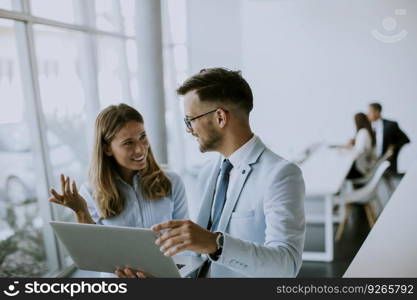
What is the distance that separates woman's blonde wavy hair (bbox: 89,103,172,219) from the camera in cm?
189

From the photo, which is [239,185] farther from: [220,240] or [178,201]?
[178,201]

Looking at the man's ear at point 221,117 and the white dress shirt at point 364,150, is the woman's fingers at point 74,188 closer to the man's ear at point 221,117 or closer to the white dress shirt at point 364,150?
the man's ear at point 221,117

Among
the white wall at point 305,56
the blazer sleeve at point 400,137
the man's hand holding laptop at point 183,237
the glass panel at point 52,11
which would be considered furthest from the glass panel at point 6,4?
the blazer sleeve at point 400,137

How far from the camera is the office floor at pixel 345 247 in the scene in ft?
7.69

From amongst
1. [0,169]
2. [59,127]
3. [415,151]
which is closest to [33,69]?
[59,127]

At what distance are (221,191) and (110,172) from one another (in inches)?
19.9

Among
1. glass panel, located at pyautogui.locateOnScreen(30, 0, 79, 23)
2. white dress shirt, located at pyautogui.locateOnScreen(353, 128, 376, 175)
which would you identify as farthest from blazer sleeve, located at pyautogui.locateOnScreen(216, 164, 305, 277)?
glass panel, located at pyautogui.locateOnScreen(30, 0, 79, 23)

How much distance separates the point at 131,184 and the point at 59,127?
141 centimetres

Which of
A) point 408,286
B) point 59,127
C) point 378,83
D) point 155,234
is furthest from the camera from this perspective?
point 59,127

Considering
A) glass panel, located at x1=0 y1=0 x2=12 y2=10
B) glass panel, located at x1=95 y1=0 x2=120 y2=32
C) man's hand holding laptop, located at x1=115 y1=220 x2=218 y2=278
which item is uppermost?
glass panel, located at x1=0 y1=0 x2=12 y2=10

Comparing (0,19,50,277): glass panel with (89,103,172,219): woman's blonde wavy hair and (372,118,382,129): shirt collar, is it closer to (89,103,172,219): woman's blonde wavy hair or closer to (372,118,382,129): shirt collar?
(89,103,172,219): woman's blonde wavy hair

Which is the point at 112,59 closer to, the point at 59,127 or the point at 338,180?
the point at 59,127

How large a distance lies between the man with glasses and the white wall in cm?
56

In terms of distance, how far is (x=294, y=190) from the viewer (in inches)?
58.9
